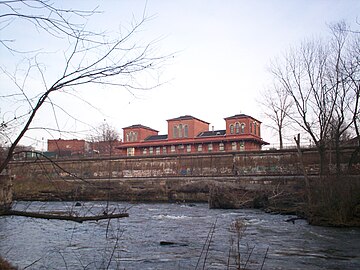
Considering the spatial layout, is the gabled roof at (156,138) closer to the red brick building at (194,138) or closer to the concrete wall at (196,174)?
the red brick building at (194,138)

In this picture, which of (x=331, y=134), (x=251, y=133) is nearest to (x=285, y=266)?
(x=331, y=134)

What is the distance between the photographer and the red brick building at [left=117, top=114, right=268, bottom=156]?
52.6 m

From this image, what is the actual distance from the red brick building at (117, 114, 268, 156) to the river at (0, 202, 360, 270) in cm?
3572

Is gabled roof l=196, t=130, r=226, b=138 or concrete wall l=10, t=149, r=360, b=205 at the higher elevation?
gabled roof l=196, t=130, r=226, b=138

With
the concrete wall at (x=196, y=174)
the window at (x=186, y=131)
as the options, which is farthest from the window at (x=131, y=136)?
the concrete wall at (x=196, y=174)

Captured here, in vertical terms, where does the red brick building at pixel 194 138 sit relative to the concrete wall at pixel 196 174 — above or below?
above

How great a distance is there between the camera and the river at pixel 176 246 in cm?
903

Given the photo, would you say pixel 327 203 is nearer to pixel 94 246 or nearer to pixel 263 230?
pixel 263 230

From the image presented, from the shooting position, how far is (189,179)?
132 feet

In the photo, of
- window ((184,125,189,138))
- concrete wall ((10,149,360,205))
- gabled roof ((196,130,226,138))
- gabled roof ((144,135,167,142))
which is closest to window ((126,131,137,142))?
gabled roof ((144,135,167,142))

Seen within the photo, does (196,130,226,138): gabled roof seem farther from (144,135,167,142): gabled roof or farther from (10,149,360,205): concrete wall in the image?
(10,149,360,205): concrete wall

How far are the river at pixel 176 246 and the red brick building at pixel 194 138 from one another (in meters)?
35.7

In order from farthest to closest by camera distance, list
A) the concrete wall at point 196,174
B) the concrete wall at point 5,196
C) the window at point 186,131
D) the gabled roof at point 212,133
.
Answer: the window at point 186,131 → the gabled roof at point 212,133 → the concrete wall at point 196,174 → the concrete wall at point 5,196

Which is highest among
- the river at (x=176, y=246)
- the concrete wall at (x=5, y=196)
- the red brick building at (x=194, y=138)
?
the red brick building at (x=194, y=138)
